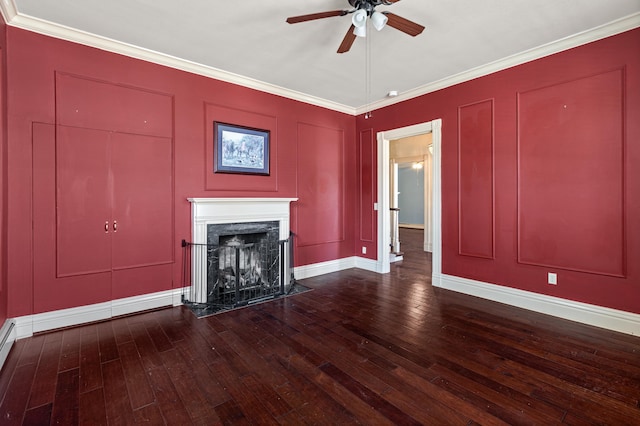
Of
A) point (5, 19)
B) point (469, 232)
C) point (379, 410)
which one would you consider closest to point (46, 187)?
point (5, 19)

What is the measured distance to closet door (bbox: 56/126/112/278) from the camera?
286 centimetres

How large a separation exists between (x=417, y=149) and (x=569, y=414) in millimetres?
7230

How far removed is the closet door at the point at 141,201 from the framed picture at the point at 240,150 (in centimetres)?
61

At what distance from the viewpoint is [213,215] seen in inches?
143

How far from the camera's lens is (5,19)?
8.39 feet

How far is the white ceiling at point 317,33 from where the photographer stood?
254 cm

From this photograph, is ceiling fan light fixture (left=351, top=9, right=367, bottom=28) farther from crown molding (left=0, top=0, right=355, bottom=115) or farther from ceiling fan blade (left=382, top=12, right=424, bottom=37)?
crown molding (left=0, top=0, right=355, bottom=115)

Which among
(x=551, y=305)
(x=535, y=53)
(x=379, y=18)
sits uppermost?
(x=535, y=53)

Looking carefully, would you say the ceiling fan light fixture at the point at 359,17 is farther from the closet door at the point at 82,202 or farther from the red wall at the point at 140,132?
the closet door at the point at 82,202

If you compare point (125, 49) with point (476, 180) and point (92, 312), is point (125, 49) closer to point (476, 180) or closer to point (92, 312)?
point (92, 312)

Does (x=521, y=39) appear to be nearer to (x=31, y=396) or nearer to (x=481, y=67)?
(x=481, y=67)

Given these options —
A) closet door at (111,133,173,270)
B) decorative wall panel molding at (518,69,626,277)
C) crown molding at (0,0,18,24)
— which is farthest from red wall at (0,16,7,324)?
decorative wall panel molding at (518,69,626,277)

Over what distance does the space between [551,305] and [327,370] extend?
2.73m

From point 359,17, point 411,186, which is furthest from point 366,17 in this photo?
point 411,186
